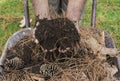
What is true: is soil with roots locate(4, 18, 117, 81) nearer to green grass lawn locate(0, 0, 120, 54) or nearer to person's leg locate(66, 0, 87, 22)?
person's leg locate(66, 0, 87, 22)

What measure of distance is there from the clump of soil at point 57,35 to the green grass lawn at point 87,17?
1.54 meters

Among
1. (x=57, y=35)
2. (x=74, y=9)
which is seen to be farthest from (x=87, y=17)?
(x=57, y=35)

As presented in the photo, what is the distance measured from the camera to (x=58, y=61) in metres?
1.91

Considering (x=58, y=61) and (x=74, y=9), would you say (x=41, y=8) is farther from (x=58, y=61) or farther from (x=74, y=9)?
(x=58, y=61)

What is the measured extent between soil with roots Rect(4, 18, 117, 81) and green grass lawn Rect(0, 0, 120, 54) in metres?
1.50

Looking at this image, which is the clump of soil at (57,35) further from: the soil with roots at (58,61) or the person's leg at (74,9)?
the person's leg at (74,9)

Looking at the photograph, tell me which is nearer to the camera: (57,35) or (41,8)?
(57,35)

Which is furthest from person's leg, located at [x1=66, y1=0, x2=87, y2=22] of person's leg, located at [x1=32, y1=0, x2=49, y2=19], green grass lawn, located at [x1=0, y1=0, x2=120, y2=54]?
green grass lawn, located at [x1=0, y1=0, x2=120, y2=54]

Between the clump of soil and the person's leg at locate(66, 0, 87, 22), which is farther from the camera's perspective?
the person's leg at locate(66, 0, 87, 22)

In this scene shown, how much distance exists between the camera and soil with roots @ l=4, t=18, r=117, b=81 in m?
1.86

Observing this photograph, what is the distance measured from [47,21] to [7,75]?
0.39m

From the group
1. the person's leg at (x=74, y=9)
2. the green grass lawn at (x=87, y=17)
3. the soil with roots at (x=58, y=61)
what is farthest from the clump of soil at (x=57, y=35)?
the green grass lawn at (x=87, y=17)

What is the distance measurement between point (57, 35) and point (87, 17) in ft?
6.49

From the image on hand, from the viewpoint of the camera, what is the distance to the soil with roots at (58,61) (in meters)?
1.86
